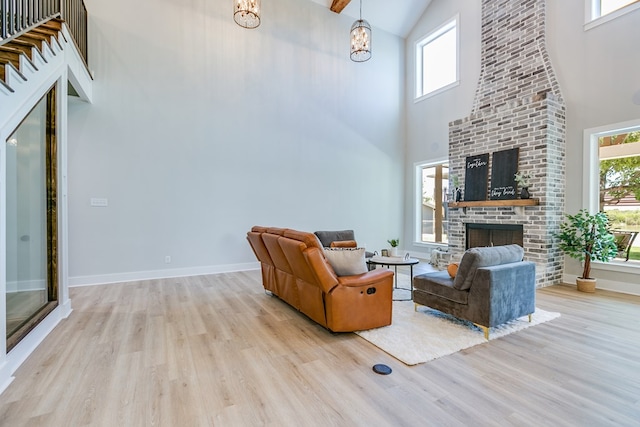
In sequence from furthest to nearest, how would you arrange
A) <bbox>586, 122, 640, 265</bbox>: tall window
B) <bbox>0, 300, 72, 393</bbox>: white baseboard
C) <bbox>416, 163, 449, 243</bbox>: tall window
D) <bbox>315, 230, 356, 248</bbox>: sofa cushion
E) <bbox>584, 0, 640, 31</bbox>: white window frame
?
<bbox>416, 163, 449, 243</bbox>: tall window → <bbox>315, 230, 356, 248</bbox>: sofa cushion → <bbox>584, 0, 640, 31</bbox>: white window frame → <bbox>586, 122, 640, 265</bbox>: tall window → <bbox>0, 300, 72, 393</bbox>: white baseboard

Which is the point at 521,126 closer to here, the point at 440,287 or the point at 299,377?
the point at 440,287

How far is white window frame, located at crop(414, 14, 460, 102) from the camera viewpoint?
698 cm

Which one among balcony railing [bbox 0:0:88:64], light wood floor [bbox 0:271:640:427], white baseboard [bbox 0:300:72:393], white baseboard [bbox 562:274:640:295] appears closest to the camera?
light wood floor [bbox 0:271:640:427]

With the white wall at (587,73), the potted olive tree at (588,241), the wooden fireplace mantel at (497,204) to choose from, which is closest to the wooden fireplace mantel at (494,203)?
the wooden fireplace mantel at (497,204)

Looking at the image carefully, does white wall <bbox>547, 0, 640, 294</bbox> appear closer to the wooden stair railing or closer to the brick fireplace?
the brick fireplace

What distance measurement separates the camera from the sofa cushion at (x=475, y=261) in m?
2.99

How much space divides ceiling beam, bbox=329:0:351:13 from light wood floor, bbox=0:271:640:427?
671 cm

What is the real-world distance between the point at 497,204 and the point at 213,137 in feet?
17.7

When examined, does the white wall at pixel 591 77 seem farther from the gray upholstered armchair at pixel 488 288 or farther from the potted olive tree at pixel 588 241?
the gray upholstered armchair at pixel 488 288

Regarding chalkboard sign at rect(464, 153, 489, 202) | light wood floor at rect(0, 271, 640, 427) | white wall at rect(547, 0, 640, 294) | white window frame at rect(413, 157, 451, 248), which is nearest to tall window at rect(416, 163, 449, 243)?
white window frame at rect(413, 157, 451, 248)

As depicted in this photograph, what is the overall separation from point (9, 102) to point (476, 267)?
13.3 ft

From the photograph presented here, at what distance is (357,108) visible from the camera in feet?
25.0

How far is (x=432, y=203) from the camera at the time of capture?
7801 millimetres

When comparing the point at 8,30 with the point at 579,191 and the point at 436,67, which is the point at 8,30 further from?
the point at 436,67
